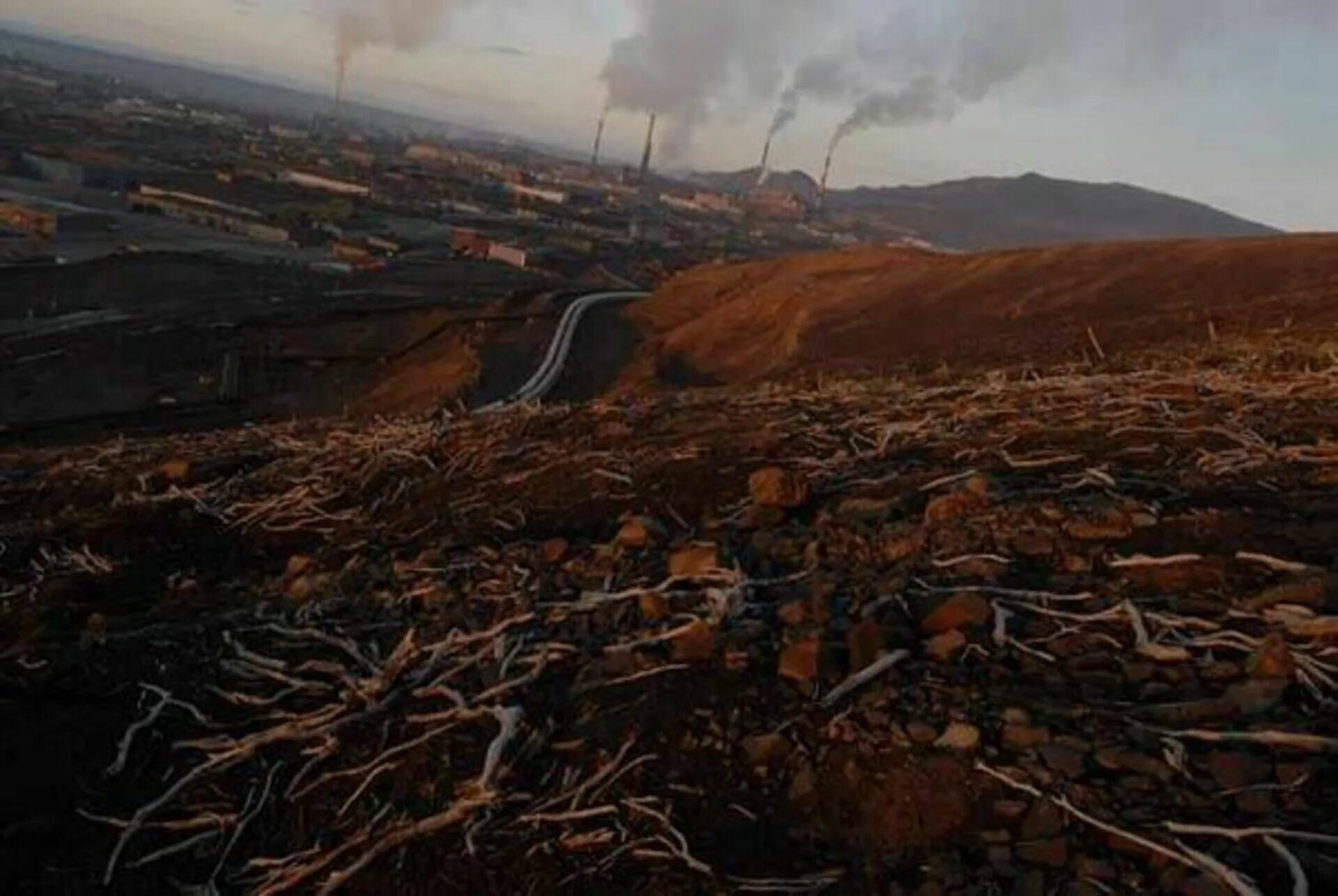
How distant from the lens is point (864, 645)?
335cm

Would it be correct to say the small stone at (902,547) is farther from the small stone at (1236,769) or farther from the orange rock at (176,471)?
the orange rock at (176,471)

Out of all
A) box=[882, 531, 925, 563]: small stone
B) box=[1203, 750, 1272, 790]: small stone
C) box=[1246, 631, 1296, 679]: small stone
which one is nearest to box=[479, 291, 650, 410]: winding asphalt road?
box=[882, 531, 925, 563]: small stone

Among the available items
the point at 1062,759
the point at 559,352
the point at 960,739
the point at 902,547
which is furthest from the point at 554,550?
the point at 559,352

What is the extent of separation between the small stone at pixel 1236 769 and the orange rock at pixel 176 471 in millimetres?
6141

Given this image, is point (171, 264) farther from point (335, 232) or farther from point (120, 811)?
point (120, 811)

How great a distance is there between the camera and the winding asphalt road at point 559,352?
15.6 meters

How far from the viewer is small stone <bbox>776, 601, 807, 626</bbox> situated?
363 centimetres

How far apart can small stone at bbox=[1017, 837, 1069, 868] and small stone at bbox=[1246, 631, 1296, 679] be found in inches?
34.0

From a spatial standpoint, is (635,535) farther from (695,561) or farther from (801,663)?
(801,663)

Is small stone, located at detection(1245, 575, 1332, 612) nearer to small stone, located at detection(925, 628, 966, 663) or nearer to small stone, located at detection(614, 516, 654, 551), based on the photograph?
small stone, located at detection(925, 628, 966, 663)

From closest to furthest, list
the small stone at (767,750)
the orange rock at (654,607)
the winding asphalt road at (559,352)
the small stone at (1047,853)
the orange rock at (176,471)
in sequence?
the small stone at (1047,853) → the small stone at (767,750) → the orange rock at (654,607) → the orange rock at (176,471) → the winding asphalt road at (559,352)

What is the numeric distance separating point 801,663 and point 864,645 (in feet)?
0.61

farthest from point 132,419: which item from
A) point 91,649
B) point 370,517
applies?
point 91,649

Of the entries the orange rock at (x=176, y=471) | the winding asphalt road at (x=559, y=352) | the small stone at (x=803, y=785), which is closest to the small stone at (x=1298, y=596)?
the small stone at (x=803, y=785)
